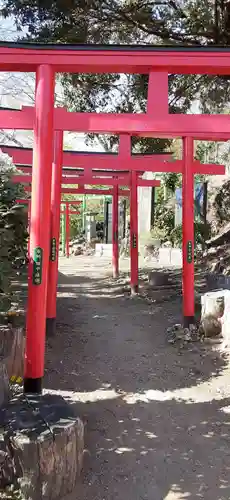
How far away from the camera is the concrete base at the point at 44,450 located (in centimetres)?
255

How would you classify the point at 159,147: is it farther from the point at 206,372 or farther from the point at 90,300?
the point at 206,372

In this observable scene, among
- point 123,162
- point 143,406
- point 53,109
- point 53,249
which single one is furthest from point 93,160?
point 143,406

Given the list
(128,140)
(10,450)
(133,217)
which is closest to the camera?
(10,450)

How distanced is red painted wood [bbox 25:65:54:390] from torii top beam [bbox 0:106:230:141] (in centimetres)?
32

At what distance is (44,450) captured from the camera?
2539 millimetres

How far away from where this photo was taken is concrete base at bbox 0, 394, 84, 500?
8.36ft

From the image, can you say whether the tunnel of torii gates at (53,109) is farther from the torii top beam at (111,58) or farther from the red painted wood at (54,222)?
the red painted wood at (54,222)

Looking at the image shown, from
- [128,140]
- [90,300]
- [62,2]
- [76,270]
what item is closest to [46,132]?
[128,140]

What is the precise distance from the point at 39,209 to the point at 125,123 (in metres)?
1.08

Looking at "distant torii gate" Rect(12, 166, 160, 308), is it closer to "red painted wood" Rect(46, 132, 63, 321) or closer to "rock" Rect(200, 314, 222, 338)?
"red painted wood" Rect(46, 132, 63, 321)

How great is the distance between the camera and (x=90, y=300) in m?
9.38

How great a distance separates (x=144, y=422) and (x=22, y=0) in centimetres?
750

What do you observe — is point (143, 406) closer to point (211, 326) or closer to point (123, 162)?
point (211, 326)

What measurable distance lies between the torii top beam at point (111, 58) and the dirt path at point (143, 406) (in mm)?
2927
